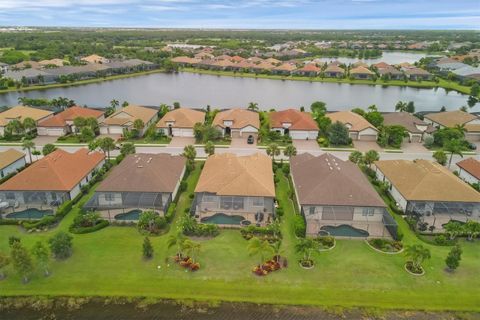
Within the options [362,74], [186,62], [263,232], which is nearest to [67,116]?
[263,232]

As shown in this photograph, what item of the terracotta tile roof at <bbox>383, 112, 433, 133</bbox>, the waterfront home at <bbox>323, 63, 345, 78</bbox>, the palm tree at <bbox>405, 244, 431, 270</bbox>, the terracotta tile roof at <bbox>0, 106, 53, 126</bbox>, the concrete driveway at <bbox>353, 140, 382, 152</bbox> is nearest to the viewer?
the palm tree at <bbox>405, 244, 431, 270</bbox>

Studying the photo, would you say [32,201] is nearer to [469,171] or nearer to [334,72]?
[469,171]

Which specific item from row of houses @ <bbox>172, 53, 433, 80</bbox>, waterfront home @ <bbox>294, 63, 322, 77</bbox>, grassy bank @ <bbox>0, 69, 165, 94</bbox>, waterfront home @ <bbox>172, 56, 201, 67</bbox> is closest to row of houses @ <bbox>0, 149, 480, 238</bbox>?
grassy bank @ <bbox>0, 69, 165, 94</bbox>

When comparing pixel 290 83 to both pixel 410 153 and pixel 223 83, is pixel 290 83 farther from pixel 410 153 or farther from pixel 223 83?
pixel 410 153

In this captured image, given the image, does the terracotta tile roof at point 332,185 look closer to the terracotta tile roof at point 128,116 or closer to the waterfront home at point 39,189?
the waterfront home at point 39,189

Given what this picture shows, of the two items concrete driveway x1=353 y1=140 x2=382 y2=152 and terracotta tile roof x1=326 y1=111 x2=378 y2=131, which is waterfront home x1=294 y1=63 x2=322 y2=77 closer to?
terracotta tile roof x1=326 y1=111 x2=378 y2=131

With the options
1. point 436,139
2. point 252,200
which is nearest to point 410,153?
point 436,139
